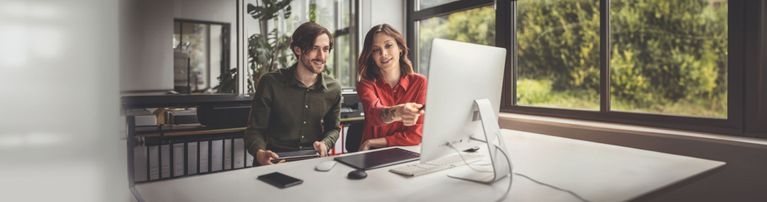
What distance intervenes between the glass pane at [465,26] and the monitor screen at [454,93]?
75.1 inches

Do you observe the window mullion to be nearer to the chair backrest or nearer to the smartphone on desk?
the chair backrest

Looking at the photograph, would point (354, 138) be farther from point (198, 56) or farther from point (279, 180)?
point (198, 56)

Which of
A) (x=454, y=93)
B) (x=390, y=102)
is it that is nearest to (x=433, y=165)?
(x=454, y=93)

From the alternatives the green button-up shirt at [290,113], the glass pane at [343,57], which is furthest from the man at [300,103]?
the glass pane at [343,57]

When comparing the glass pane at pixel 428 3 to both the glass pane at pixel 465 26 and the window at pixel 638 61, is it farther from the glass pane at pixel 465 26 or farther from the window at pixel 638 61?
the window at pixel 638 61

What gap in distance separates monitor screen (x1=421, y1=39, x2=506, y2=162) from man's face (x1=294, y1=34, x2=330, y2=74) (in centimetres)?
88

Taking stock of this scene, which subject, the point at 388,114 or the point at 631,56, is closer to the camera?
the point at 388,114

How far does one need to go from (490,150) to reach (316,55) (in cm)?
103

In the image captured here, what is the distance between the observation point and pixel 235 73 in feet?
11.6

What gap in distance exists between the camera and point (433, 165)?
4.16 feet

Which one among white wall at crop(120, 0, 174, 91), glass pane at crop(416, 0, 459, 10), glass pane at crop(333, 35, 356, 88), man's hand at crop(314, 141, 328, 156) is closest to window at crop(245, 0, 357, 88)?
glass pane at crop(333, 35, 356, 88)

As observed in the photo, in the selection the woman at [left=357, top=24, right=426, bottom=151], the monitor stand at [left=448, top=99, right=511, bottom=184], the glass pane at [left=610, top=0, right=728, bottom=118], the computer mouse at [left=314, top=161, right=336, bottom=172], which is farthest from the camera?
the glass pane at [left=610, top=0, right=728, bottom=118]

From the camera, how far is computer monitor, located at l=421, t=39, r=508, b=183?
3.36 ft

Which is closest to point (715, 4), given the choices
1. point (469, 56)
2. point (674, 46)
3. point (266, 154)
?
point (674, 46)
